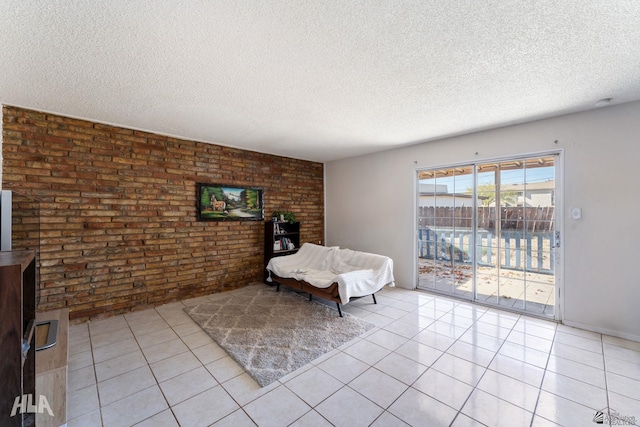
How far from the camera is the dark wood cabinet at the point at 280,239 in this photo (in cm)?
482

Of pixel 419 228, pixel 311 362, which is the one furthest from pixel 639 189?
pixel 311 362

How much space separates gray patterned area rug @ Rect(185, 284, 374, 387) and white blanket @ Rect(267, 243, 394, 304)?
0.36 meters

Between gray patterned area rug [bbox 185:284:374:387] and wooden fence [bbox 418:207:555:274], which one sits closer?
gray patterned area rug [bbox 185:284:374:387]

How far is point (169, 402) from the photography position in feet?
6.28

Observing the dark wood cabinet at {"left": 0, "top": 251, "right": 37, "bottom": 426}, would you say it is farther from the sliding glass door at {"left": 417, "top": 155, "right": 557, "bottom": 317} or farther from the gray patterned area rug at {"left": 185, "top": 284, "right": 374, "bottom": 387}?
the sliding glass door at {"left": 417, "top": 155, "right": 557, "bottom": 317}

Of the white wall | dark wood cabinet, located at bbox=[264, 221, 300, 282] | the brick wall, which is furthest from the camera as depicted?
dark wood cabinet, located at bbox=[264, 221, 300, 282]

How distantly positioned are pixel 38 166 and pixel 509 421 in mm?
5029

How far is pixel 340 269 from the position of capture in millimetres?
4191

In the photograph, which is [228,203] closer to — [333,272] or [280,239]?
[280,239]

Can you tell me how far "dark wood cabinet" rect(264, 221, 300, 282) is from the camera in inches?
190

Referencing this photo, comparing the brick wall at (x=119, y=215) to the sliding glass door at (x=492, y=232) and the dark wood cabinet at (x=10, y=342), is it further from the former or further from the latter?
the sliding glass door at (x=492, y=232)

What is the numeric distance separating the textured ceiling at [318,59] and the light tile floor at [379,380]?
252cm

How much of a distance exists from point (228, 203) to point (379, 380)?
351 cm

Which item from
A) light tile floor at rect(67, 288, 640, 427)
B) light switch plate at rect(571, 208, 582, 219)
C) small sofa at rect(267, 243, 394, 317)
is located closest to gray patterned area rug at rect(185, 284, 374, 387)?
light tile floor at rect(67, 288, 640, 427)
